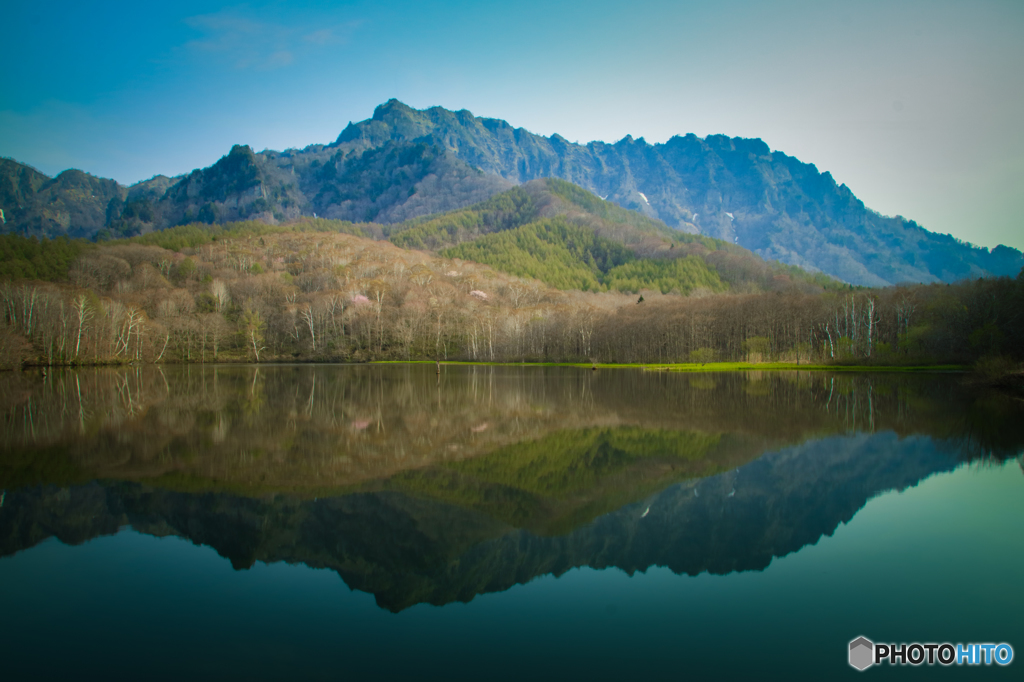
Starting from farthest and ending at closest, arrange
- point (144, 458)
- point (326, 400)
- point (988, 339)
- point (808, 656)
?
1. point (988, 339)
2. point (326, 400)
3. point (144, 458)
4. point (808, 656)

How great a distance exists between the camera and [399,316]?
13875 cm

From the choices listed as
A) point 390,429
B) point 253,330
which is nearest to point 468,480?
point 390,429

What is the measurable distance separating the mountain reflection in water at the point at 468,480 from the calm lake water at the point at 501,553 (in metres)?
0.10

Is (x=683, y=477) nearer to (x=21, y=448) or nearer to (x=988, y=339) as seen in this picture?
(x=21, y=448)

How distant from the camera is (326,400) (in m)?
38.4

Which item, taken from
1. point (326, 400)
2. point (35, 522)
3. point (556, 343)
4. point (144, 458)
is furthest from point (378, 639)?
point (556, 343)

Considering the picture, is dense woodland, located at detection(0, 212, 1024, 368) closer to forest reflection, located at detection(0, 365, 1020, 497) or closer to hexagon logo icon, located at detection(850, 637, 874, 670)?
forest reflection, located at detection(0, 365, 1020, 497)

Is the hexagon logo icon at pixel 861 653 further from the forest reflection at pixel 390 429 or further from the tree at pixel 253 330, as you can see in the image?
the tree at pixel 253 330

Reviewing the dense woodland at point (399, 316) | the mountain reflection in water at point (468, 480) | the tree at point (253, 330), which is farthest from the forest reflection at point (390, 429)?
the tree at point (253, 330)

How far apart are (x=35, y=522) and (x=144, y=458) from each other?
6.61 metres

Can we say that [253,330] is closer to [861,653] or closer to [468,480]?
[468,480]

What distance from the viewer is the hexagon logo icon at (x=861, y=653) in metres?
7.26

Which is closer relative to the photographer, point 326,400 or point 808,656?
point 808,656

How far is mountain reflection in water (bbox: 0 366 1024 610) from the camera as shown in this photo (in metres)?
11.1
